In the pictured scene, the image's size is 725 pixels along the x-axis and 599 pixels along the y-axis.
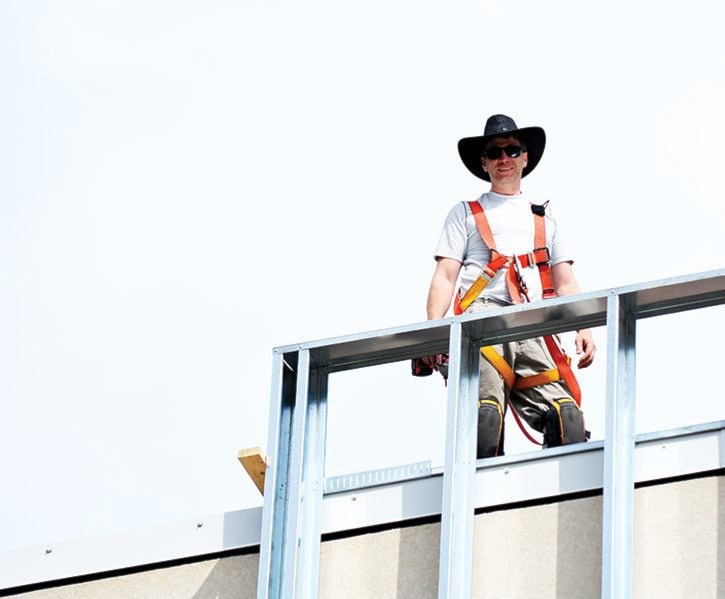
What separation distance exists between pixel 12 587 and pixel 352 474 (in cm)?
205

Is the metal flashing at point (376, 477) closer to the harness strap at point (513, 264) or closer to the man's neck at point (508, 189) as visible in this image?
the harness strap at point (513, 264)

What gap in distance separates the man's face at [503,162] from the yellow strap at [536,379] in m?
1.36

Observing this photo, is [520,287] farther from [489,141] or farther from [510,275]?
[489,141]

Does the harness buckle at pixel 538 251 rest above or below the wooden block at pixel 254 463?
above

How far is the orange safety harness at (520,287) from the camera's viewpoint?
11.1m

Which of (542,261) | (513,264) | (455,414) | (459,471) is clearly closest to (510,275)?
(513,264)

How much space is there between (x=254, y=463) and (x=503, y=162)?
259cm

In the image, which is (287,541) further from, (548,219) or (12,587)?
(548,219)

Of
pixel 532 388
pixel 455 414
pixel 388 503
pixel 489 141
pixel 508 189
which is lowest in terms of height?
pixel 388 503

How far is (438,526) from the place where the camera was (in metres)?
10.2

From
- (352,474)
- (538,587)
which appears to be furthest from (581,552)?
(352,474)

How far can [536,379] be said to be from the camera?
36.6 feet

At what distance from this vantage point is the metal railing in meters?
9.80

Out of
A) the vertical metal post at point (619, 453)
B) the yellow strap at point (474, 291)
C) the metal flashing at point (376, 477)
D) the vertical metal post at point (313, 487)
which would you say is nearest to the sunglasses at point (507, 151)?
the yellow strap at point (474, 291)
